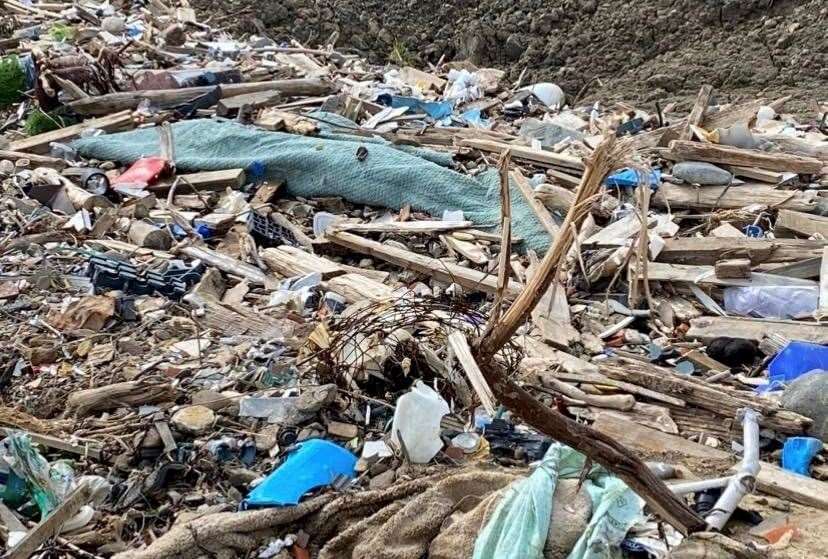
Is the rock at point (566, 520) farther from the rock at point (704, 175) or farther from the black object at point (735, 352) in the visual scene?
the rock at point (704, 175)

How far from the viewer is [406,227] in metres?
6.87

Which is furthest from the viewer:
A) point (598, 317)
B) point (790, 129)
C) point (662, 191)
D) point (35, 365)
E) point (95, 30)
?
point (95, 30)

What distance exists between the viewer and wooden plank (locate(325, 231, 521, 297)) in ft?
19.7

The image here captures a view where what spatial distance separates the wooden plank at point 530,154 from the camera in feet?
24.9

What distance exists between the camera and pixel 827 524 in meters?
3.63

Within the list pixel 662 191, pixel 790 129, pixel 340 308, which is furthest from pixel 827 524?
pixel 790 129

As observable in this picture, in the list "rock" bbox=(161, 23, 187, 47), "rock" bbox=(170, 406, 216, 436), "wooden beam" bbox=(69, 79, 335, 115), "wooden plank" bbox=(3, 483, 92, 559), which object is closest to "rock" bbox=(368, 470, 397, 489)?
"rock" bbox=(170, 406, 216, 436)

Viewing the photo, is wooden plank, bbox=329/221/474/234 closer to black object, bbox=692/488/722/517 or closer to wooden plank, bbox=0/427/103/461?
wooden plank, bbox=0/427/103/461

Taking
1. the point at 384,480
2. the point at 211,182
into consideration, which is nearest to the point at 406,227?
the point at 211,182

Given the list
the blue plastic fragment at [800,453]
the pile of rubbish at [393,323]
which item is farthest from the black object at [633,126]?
the blue plastic fragment at [800,453]

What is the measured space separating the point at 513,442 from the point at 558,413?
1566mm

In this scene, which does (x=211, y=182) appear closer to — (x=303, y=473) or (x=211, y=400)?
(x=211, y=400)

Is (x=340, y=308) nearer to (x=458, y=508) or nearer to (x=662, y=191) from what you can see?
(x=458, y=508)

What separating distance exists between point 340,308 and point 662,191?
293 cm
